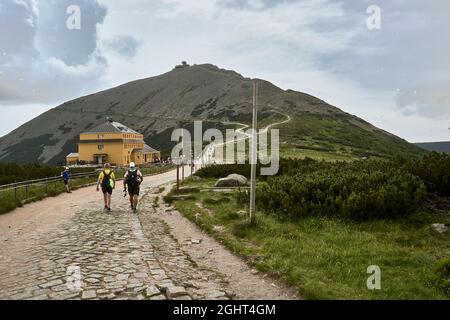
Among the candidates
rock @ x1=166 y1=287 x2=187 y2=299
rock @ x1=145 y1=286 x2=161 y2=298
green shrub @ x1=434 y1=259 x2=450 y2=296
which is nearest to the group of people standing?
rock @ x1=145 y1=286 x2=161 y2=298

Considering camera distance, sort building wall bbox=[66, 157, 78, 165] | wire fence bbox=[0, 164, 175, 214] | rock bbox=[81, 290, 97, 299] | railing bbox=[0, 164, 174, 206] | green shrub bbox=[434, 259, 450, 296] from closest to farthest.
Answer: rock bbox=[81, 290, 97, 299], green shrub bbox=[434, 259, 450, 296], wire fence bbox=[0, 164, 175, 214], railing bbox=[0, 164, 174, 206], building wall bbox=[66, 157, 78, 165]

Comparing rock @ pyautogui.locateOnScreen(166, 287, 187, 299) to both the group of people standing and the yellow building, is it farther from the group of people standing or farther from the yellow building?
the yellow building

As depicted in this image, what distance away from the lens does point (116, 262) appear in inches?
360

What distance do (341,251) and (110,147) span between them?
75342 millimetres

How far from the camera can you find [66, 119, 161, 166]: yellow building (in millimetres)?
79500

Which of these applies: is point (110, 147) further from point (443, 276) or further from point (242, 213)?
point (443, 276)

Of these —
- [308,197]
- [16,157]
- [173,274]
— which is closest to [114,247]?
[173,274]

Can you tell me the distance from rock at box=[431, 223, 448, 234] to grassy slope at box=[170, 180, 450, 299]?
0.17 metres

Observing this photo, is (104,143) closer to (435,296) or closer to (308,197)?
(308,197)

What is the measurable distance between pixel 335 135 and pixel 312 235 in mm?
94528

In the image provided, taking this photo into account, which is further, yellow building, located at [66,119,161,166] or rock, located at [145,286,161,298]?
yellow building, located at [66,119,161,166]

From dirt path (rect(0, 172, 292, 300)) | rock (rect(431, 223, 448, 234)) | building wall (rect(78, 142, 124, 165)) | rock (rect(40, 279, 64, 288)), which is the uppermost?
building wall (rect(78, 142, 124, 165))

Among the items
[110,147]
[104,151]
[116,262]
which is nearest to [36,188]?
[116,262]
